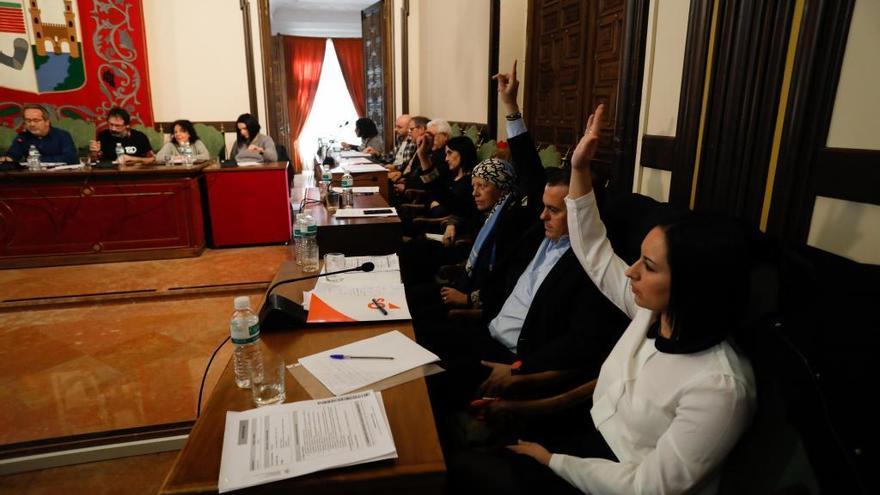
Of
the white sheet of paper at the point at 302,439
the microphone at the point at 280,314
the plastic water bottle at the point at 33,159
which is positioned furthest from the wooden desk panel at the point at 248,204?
the white sheet of paper at the point at 302,439

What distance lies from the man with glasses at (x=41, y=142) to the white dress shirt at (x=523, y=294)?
162 inches

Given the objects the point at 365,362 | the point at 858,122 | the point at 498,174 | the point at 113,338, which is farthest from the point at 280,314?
the point at 113,338

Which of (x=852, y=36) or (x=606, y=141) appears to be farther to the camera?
(x=606, y=141)

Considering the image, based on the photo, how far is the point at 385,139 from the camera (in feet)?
22.7

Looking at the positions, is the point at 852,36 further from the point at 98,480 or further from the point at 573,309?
the point at 98,480

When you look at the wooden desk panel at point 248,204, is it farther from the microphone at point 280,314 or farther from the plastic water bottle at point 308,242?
the microphone at point 280,314

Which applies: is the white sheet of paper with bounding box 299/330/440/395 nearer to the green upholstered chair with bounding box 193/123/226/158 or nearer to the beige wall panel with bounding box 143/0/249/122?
the green upholstered chair with bounding box 193/123/226/158

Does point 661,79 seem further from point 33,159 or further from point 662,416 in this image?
point 33,159

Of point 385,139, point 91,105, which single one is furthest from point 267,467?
point 385,139

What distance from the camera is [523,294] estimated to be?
5.45 ft

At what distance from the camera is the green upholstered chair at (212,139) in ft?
18.0

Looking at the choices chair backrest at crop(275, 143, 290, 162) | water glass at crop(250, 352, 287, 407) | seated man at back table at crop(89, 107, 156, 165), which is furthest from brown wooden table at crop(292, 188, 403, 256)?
chair backrest at crop(275, 143, 290, 162)

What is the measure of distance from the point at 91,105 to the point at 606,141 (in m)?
5.27

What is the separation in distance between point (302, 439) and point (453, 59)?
16.4 ft
